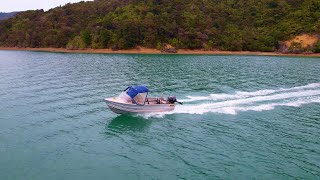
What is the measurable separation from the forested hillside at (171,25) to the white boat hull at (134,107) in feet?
322

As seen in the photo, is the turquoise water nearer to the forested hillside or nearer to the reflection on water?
the reflection on water

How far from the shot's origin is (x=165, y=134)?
32.6m

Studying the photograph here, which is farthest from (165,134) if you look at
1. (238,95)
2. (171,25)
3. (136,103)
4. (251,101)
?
(171,25)

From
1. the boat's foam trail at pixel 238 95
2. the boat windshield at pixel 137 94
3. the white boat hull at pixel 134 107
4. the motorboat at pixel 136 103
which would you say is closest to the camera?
the white boat hull at pixel 134 107

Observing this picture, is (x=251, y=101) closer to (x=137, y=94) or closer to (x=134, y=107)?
(x=137, y=94)

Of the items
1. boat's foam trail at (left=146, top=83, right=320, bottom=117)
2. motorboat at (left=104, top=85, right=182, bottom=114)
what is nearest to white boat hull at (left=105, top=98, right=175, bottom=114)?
motorboat at (left=104, top=85, right=182, bottom=114)

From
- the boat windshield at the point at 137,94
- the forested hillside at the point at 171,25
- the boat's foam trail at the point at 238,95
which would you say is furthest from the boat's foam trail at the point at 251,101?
the forested hillside at the point at 171,25

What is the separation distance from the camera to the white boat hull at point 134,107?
38344 mm

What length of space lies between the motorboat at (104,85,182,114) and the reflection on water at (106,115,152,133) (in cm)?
105

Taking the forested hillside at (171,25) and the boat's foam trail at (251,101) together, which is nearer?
the boat's foam trail at (251,101)

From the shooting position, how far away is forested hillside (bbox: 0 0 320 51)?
452 ft

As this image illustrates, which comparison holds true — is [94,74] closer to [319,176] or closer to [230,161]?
[230,161]

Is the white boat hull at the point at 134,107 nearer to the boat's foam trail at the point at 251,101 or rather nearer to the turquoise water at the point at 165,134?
the boat's foam trail at the point at 251,101

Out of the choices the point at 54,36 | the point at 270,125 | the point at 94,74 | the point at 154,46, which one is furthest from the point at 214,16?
the point at 270,125
